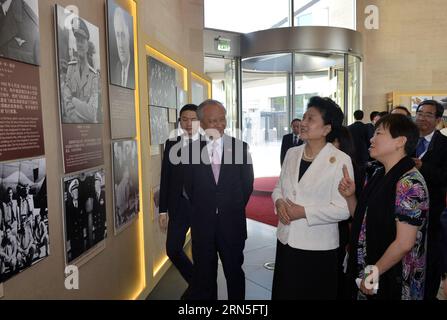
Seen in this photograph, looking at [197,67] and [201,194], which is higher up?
[197,67]

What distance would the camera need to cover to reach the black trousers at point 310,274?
2.05 meters

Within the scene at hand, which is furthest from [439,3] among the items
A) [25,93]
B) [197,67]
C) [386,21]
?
[25,93]

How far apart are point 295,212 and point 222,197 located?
28.2 inches

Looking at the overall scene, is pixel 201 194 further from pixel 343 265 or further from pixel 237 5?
pixel 237 5

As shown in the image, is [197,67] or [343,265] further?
[197,67]

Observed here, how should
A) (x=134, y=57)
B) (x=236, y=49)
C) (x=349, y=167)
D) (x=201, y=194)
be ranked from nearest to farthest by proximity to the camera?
(x=349, y=167), (x=201, y=194), (x=134, y=57), (x=236, y=49)

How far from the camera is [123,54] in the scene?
2881 millimetres

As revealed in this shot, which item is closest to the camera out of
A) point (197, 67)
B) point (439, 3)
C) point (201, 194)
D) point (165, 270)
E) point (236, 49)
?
point (201, 194)

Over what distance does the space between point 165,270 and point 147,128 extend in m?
1.64

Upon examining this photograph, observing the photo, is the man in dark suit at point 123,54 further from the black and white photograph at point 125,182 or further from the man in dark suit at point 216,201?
the man in dark suit at point 216,201

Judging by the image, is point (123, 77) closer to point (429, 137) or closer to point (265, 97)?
point (429, 137)

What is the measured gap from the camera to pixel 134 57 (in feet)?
10.4

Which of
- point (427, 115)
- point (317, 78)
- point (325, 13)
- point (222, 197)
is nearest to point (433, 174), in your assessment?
point (427, 115)
